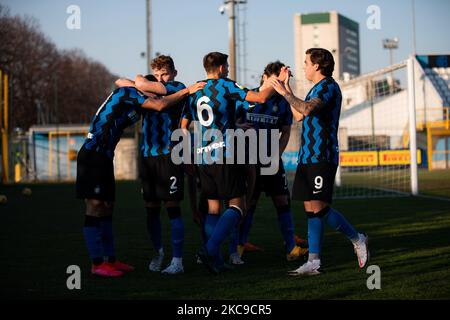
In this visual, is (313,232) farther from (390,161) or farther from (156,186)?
(390,161)

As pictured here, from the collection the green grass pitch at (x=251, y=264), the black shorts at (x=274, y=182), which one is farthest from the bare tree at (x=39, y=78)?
the black shorts at (x=274, y=182)

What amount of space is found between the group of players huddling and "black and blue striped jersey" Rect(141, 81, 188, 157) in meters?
0.01

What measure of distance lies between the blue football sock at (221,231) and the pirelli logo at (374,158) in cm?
1364

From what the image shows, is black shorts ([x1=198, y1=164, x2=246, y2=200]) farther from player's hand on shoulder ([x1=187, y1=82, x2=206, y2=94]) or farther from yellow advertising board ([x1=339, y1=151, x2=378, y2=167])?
yellow advertising board ([x1=339, y1=151, x2=378, y2=167])

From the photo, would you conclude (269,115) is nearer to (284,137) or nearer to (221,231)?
(284,137)

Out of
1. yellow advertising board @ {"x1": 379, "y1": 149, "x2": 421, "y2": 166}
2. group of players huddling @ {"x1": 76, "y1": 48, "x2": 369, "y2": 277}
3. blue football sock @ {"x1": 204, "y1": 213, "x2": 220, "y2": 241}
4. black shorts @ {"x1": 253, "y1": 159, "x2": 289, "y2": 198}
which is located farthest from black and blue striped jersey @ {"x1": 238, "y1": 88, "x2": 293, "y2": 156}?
yellow advertising board @ {"x1": 379, "y1": 149, "x2": 421, "y2": 166}

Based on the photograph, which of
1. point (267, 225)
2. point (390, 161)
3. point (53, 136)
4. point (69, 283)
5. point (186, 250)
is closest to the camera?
point (69, 283)

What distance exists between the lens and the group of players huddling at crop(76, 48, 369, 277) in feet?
20.3

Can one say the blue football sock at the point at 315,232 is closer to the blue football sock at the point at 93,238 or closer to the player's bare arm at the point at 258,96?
the player's bare arm at the point at 258,96

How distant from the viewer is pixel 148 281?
591cm

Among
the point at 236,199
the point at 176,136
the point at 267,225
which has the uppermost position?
the point at 176,136

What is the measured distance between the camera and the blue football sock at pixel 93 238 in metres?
6.32
